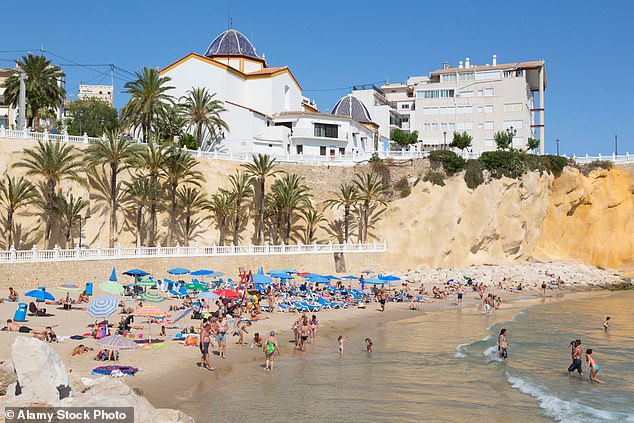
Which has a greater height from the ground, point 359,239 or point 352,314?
point 359,239

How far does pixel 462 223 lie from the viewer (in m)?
57.5

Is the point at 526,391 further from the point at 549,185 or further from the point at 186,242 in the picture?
the point at 549,185

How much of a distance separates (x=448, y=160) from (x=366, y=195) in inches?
368

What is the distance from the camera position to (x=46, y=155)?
126 feet

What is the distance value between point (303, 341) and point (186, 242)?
23.6m

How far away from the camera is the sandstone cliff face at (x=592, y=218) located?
2489 inches

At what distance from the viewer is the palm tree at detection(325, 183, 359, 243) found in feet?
175

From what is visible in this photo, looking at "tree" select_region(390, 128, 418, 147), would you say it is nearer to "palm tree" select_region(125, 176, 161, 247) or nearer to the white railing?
the white railing

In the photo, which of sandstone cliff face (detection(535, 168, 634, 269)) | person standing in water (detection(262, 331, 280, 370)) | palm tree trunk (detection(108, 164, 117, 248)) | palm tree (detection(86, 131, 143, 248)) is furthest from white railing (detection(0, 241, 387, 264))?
sandstone cliff face (detection(535, 168, 634, 269))

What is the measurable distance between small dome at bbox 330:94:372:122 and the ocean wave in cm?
6360

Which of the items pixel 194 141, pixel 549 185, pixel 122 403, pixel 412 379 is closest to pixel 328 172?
pixel 194 141

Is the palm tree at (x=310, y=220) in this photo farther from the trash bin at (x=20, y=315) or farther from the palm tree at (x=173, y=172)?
the trash bin at (x=20, y=315)

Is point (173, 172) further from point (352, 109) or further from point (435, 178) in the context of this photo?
point (352, 109)

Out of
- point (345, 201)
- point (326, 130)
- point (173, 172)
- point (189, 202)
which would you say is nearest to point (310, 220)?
point (345, 201)
